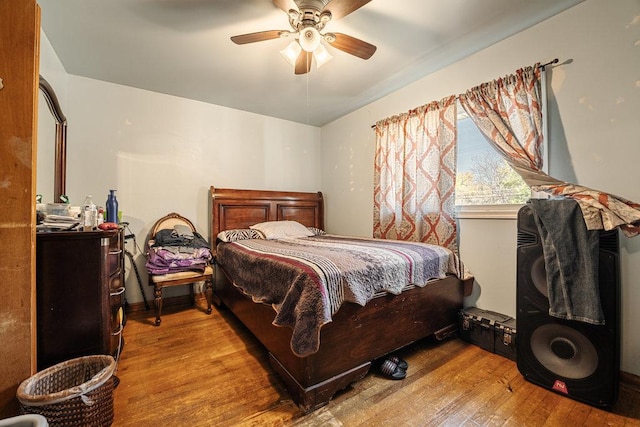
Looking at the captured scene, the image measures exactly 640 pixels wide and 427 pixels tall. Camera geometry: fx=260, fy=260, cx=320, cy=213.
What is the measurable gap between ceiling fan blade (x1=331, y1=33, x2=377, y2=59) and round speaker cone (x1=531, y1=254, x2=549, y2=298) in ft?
5.76

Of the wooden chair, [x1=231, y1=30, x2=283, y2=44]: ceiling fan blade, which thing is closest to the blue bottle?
the wooden chair

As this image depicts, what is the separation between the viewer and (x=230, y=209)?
132 inches

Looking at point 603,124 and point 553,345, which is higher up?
point 603,124

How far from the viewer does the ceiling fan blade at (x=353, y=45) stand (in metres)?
1.79

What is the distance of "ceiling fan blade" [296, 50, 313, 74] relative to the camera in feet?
6.37

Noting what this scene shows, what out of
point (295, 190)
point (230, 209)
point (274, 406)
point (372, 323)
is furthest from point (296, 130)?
point (274, 406)

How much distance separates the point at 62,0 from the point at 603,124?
3624mm

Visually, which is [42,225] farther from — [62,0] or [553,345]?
[553,345]

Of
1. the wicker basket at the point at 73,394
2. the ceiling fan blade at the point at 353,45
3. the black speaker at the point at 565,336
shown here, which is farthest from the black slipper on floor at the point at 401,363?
the ceiling fan blade at the point at 353,45

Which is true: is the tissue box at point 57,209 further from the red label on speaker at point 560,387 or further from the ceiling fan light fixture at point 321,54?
the red label on speaker at point 560,387

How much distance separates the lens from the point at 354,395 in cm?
150

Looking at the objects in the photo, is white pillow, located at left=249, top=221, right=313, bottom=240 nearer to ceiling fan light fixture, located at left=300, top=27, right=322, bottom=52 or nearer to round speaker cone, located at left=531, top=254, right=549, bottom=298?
ceiling fan light fixture, located at left=300, top=27, right=322, bottom=52

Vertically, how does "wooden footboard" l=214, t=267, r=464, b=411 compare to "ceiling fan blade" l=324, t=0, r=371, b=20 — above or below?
below

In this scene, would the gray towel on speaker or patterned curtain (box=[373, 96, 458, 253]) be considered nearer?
the gray towel on speaker
